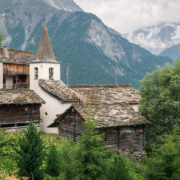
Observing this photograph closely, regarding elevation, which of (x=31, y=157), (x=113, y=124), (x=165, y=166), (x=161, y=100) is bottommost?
(x=31, y=157)

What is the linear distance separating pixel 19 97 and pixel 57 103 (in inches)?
173

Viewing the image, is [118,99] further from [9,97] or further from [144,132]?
[9,97]

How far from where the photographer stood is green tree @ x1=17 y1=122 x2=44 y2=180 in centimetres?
1323

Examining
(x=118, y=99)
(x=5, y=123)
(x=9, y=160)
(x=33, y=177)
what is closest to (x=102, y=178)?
(x=33, y=177)

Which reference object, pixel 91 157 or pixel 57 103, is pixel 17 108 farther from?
pixel 91 157

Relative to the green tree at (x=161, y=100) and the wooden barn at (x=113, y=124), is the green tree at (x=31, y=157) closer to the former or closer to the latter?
the wooden barn at (x=113, y=124)

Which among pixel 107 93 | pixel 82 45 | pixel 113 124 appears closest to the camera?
pixel 113 124

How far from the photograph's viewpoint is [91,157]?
37.1ft

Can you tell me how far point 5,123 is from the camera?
27.9m

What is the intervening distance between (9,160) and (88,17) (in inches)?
6179

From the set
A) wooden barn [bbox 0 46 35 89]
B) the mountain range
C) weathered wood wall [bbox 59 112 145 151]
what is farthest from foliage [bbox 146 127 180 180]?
the mountain range

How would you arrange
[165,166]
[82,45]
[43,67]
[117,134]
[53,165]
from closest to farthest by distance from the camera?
[165,166], [53,165], [117,134], [43,67], [82,45]

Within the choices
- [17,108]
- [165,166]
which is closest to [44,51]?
[17,108]

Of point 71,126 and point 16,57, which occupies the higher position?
point 16,57
